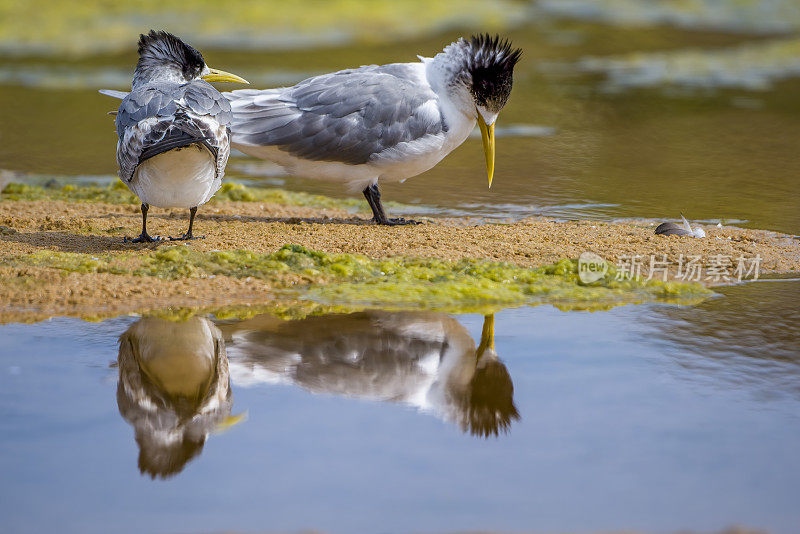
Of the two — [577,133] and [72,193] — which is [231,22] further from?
[72,193]

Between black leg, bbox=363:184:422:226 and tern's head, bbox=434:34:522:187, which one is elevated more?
tern's head, bbox=434:34:522:187

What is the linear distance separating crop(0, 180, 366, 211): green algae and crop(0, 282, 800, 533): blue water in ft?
9.70

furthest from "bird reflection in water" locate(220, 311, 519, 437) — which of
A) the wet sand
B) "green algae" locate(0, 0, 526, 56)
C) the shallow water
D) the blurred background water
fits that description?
"green algae" locate(0, 0, 526, 56)

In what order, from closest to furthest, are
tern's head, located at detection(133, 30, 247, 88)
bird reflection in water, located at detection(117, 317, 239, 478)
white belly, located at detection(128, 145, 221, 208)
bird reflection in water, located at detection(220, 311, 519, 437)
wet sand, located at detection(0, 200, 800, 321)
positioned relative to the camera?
bird reflection in water, located at detection(117, 317, 239, 478) < bird reflection in water, located at detection(220, 311, 519, 437) < wet sand, located at detection(0, 200, 800, 321) < white belly, located at detection(128, 145, 221, 208) < tern's head, located at detection(133, 30, 247, 88)

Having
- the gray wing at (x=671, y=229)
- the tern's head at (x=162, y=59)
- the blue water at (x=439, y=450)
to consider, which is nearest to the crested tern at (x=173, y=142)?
the tern's head at (x=162, y=59)

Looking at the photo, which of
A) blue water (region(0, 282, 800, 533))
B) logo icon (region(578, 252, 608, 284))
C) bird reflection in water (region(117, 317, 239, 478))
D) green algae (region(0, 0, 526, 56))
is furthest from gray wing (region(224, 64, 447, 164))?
green algae (region(0, 0, 526, 56))

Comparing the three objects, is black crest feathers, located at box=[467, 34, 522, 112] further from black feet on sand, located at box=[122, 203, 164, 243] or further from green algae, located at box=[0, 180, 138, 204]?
green algae, located at box=[0, 180, 138, 204]

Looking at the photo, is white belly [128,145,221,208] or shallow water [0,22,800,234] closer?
white belly [128,145,221,208]

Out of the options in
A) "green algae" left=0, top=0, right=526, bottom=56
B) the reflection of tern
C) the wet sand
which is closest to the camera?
the wet sand

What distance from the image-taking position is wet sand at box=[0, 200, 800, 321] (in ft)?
13.5

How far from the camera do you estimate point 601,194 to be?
21.8 ft

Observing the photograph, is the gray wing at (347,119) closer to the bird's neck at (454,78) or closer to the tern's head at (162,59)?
the bird's neck at (454,78)

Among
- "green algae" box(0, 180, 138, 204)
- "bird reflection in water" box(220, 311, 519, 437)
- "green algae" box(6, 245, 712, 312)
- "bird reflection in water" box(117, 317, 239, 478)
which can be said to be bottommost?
"bird reflection in water" box(117, 317, 239, 478)

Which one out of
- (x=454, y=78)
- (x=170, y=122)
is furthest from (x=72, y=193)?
(x=454, y=78)
